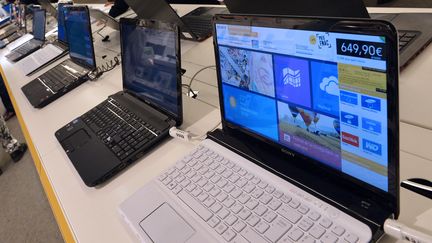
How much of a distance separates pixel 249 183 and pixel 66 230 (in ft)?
1.27

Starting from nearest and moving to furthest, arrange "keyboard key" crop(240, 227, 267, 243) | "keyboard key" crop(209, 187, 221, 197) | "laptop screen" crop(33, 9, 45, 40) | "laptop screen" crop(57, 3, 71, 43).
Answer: "keyboard key" crop(240, 227, 267, 243) < "keyboard key" crop(209, 187, 221, 197) < "laptop screen" crop(57, 3, 71, 43) < "laptop screen" crop(33, 9, 45, 40)

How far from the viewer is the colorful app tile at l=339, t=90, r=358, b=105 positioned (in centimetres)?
44

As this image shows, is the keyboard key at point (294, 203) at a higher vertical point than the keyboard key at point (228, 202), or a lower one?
higher

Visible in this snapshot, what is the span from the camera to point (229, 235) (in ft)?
1.67

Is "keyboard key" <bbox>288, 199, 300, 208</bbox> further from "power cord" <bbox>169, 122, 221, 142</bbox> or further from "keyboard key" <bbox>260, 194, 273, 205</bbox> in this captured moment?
"power cord" <bbox>169, 122, 221, 142</bbox>

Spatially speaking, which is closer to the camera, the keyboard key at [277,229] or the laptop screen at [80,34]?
the keyboard key at [277,229]

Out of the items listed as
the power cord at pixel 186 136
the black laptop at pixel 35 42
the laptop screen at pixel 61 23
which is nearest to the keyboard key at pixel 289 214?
the power cord at pixel 186 136

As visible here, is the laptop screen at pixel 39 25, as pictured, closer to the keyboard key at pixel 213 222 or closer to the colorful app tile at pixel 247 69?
the colorful app tile at pixel 247 69

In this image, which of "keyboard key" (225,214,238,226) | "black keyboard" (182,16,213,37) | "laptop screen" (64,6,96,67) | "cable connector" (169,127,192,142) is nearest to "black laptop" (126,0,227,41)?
"black keyboard" (182,16,213,37)

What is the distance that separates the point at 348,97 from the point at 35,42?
2.43m

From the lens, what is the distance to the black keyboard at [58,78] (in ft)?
4.53

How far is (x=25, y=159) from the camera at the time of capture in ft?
8.60

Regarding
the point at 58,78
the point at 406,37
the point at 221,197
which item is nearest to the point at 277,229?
the point at 221,197

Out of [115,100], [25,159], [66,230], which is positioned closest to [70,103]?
[115,100]
